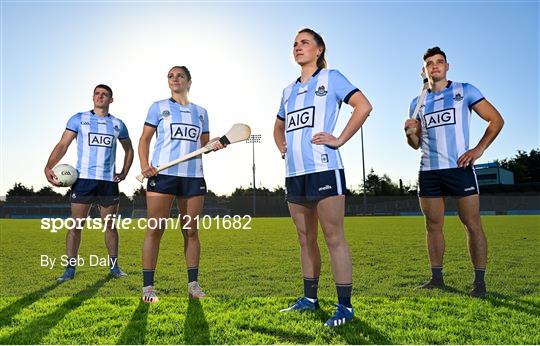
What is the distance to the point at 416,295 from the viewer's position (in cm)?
468

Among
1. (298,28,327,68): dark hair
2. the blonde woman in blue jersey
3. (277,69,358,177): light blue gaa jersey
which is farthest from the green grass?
(298,28,327,68): dark hair

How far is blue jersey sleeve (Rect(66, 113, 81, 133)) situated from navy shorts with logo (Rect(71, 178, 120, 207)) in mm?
689

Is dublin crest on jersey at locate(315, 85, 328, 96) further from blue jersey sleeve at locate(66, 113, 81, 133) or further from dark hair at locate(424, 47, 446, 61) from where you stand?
blue jersey sleeve at locate(66, 113, 81, 133)

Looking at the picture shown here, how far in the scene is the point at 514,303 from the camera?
4266 millimetres

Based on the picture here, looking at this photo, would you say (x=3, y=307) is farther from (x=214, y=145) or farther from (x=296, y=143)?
(x=296, y=143)

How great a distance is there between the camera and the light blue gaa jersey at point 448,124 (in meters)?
4.79

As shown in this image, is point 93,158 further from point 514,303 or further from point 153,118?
point 514,303

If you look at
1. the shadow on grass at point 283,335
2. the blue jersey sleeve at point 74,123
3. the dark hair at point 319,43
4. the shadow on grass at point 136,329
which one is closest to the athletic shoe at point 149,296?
the shadow on grass at point 136,329

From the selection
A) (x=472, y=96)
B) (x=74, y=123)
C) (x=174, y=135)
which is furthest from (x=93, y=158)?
(x=472, y=96)

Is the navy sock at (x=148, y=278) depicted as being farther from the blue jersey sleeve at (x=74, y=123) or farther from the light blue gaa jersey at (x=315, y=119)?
the blue jersey sleeve at (x=74, y=123)

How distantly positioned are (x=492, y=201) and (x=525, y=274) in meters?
38.7

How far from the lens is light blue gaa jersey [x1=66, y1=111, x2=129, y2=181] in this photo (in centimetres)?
608

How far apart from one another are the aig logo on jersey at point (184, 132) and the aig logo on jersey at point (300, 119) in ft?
4.13

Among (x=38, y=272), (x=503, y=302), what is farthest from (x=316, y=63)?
(x=38, y=272)
